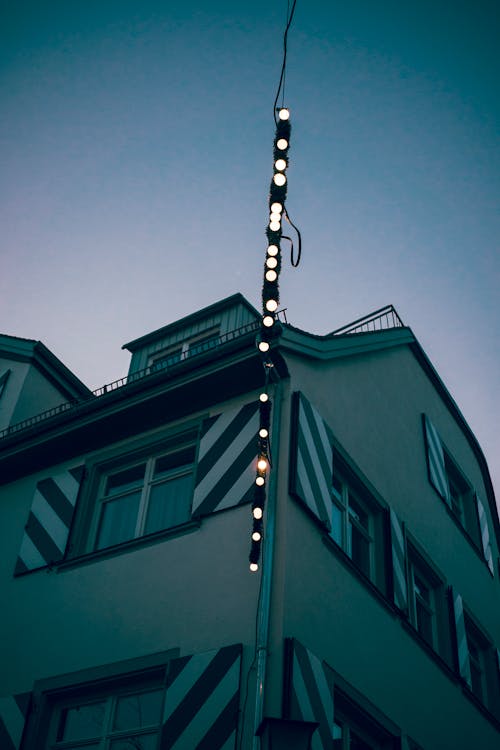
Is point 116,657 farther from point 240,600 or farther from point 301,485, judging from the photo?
point 301,485

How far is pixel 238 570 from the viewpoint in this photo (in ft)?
27.0

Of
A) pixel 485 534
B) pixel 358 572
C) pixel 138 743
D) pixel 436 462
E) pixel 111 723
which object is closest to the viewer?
pixel 138 743

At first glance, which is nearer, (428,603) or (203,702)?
(203,702)

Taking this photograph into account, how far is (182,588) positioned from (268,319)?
14.0ft

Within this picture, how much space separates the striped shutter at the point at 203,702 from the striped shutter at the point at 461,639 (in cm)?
520

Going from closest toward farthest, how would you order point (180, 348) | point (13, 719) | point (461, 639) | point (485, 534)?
point (13, 719) < point (461, 639) < point (180, 348) < point (485, 534)

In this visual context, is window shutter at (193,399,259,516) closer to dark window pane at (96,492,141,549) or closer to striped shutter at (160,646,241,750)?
dark window pane at (96,492,141,549)

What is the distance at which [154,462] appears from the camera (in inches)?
414

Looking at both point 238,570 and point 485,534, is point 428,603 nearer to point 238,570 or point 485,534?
point 485,534

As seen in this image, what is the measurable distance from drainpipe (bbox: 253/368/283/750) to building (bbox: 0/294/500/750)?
2 centimetres

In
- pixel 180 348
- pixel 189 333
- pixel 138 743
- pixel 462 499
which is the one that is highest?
pixel 189 333

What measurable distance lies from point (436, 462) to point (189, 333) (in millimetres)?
4717

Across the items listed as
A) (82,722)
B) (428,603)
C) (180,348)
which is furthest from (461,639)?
(180,348)

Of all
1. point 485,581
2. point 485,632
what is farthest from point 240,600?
point 485,581
